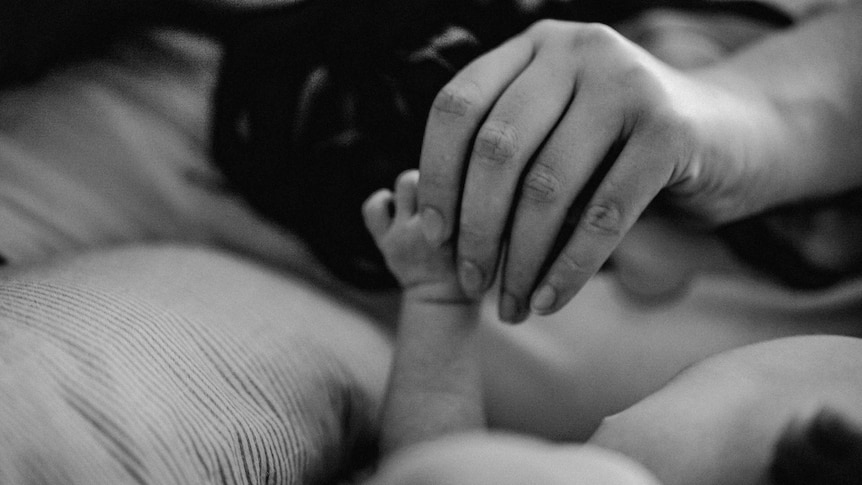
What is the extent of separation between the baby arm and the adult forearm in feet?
0.73

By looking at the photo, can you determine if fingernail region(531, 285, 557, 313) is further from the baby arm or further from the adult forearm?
the adult forearm

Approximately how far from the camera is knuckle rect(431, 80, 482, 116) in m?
0.35

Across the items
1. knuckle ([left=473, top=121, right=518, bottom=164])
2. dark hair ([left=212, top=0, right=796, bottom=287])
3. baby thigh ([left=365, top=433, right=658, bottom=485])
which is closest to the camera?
baby thigh ([left=365, top=433, right=658, bottom=485])

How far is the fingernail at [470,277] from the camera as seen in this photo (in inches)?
15.6

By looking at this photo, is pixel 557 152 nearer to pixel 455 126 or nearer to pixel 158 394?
pixel 455 126

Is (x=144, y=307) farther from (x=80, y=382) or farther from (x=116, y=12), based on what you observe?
(x=116, y=12)

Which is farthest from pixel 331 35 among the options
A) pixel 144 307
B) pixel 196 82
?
pixel 144 307

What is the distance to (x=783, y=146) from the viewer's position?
0.45 meters

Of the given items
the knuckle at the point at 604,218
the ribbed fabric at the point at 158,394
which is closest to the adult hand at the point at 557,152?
the knuckle at the point at 604,218

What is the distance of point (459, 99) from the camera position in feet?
1.16

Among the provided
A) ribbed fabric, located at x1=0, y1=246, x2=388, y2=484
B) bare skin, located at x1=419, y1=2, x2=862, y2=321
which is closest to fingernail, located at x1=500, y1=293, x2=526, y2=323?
bare skin, located at x1=419, y1=2, x2=862, y2=321

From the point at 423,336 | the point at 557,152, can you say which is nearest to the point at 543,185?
the point at 557,152

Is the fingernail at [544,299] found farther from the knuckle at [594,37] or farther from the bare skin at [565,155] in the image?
the knuckle at [594,37]

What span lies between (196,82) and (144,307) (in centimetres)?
22
